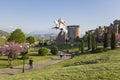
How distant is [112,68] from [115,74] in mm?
1942

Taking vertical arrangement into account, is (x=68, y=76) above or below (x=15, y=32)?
below

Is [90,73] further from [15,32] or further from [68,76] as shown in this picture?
[15,32]

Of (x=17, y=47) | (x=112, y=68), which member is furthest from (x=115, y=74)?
(x=17, y=47)

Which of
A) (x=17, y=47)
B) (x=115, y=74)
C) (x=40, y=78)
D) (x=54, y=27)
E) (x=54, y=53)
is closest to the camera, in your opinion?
(x=115, y=74)

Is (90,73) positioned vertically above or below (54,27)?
below

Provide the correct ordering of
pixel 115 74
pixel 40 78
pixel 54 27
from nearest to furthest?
pixel 115 74, pixel 40 78, pixel 54 27

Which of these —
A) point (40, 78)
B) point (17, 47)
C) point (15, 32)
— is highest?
point (15, 32)

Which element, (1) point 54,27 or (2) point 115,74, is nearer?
(2) point 115,74

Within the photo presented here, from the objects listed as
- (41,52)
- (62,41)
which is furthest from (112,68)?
(62,41)

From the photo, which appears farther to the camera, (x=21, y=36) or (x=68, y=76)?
(x=21, y=36)

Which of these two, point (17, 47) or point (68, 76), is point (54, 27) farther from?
point (68, 76)

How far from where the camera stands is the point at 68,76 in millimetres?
19641

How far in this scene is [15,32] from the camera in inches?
3219

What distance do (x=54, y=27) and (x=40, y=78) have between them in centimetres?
11438
